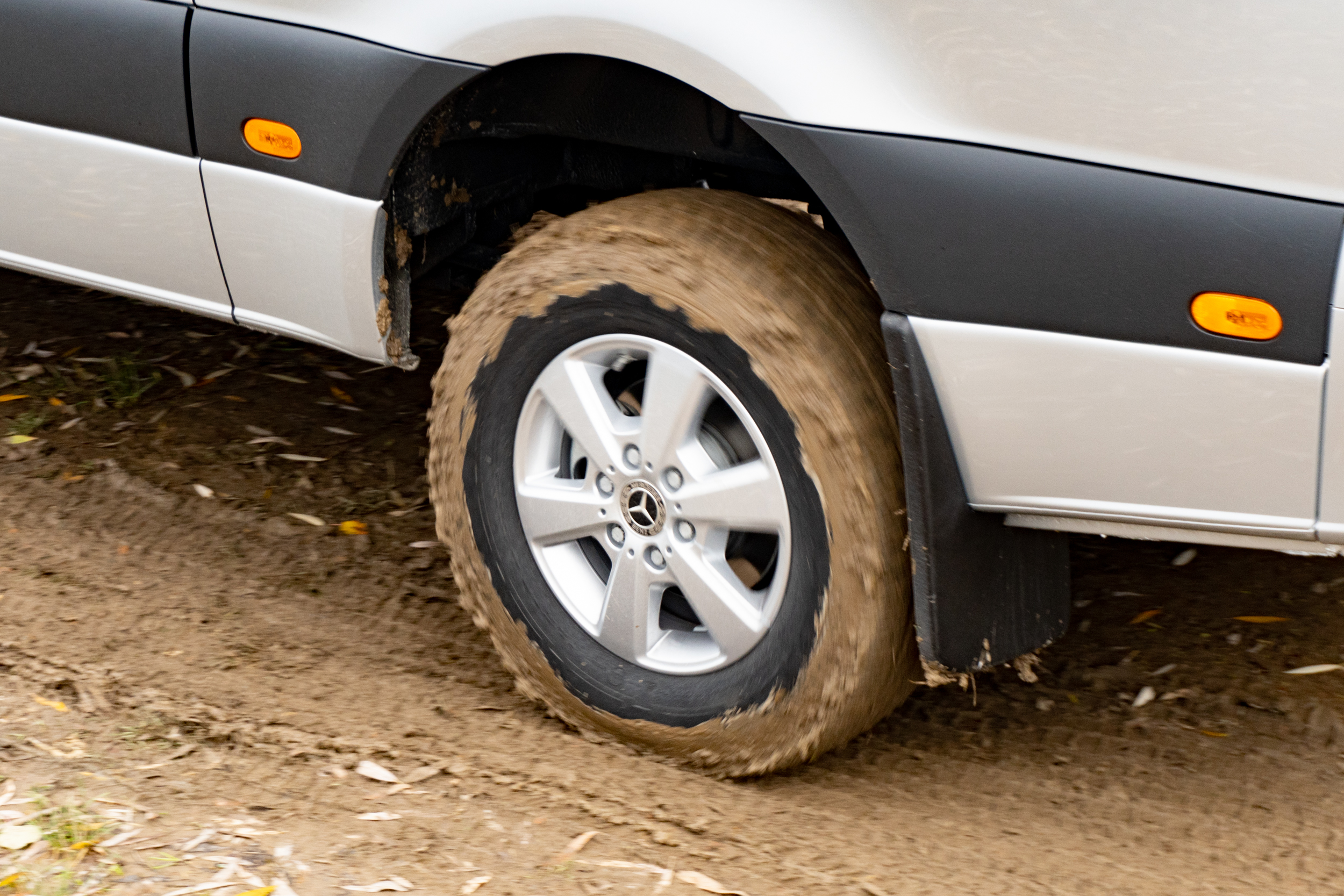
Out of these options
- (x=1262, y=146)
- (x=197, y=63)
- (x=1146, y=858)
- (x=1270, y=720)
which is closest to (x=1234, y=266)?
(x=1262, y=146)

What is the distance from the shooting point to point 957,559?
2.25 m

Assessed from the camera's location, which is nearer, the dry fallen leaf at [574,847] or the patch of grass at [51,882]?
the patch of grass at [51,882]

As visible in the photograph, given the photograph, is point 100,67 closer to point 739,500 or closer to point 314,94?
point 314,94

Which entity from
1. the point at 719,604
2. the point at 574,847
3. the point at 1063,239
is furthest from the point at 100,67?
the point at 1063,239

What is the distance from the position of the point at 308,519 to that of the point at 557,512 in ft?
4.26

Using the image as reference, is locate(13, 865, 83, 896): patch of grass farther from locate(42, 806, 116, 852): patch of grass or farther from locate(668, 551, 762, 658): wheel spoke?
locate(668, 551, 762, 658): wheel spoke

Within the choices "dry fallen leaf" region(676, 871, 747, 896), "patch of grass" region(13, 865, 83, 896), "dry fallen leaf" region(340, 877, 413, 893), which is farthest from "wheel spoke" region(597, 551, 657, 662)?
"patch of grass" region(13, 865, 83, 896)

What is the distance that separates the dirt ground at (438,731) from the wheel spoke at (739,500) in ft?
1.86

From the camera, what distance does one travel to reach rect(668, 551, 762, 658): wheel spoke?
2.47m

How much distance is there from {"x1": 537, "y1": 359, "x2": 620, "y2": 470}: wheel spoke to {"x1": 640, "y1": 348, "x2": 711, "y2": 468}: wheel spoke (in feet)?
0.28

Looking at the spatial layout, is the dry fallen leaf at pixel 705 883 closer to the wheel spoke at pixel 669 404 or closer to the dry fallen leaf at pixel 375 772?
the dry fallen leaf at pixel 375 772

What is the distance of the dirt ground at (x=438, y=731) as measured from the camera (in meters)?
2.32

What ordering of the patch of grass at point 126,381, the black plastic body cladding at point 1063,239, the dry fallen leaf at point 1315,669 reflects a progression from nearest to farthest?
the black plastic body cladding at point 1063,239, the dry fallen leaf at point 1315,669, the patch of grass at point 126,381

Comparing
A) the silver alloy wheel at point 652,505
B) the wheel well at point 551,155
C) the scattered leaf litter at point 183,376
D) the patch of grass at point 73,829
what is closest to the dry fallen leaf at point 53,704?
the patch of grass at point 73,829
